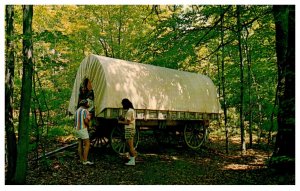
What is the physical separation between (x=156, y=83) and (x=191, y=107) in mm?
1790

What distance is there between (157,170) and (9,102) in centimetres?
384

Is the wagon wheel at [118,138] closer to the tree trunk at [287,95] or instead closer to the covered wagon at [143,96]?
the covered wagon at [143,96]

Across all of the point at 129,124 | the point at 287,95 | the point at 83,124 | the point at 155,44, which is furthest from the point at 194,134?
the point at 287,95

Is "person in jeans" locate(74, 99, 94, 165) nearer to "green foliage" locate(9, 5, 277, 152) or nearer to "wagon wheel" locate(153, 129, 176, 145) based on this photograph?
"green foliage" locate(9, 5, 277, 152)

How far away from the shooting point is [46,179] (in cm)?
675

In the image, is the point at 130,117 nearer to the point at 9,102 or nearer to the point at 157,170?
the point at 157,170

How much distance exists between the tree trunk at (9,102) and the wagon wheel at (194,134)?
22.4ft

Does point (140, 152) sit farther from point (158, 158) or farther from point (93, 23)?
point (93, 23)

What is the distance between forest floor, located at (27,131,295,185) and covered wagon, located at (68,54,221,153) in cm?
102

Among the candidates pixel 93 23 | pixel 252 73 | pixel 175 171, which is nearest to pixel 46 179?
pixel 175 171

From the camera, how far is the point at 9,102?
6086 mm

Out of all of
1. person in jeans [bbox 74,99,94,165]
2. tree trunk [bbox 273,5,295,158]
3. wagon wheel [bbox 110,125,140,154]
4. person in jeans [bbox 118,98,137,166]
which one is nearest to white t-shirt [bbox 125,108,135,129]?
person in jeans [bbox 118,98,137,166]

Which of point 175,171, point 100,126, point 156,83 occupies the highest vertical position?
point 156,83

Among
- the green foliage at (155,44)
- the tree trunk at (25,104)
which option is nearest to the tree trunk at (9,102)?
the tree trunk at (25,104)
